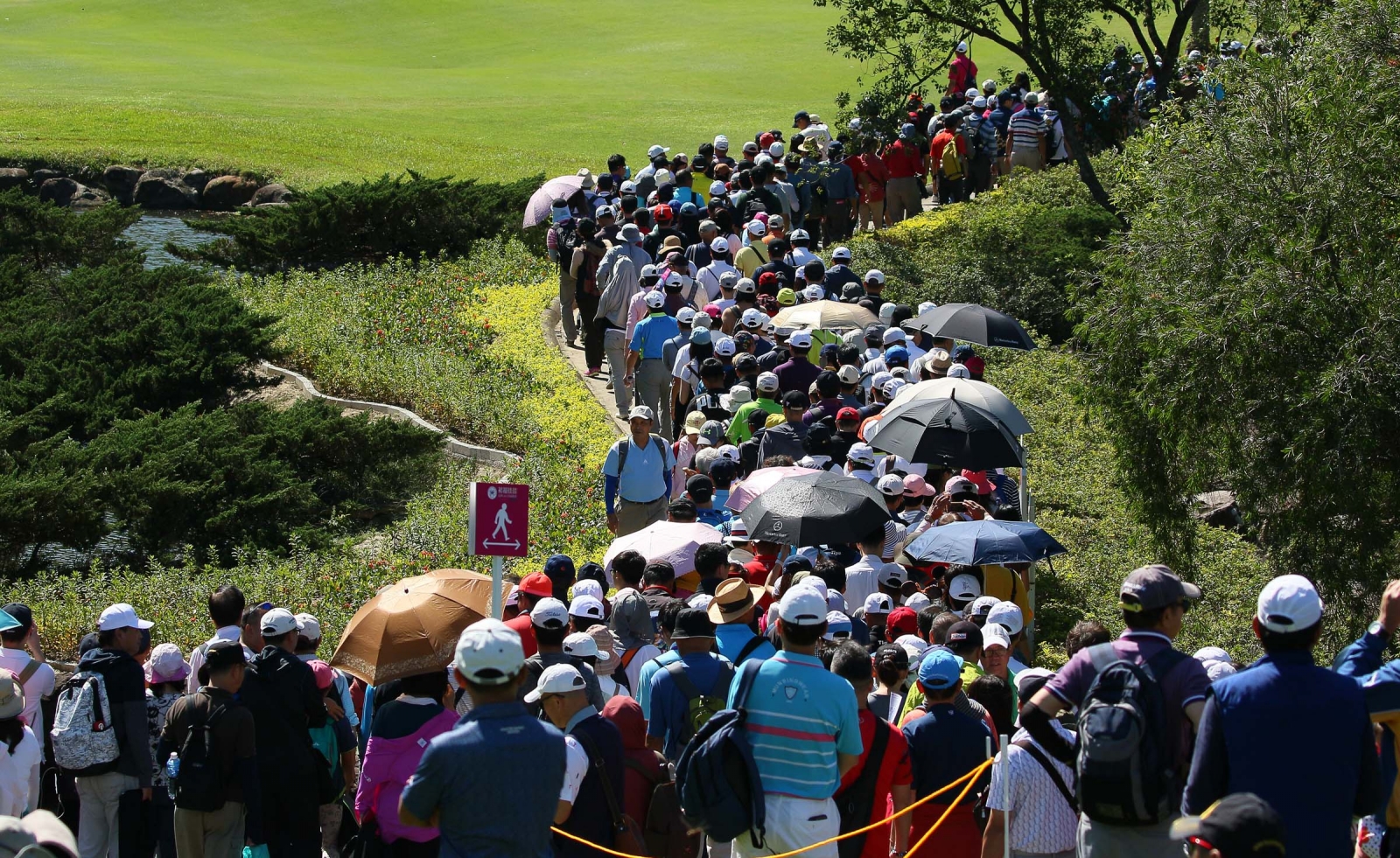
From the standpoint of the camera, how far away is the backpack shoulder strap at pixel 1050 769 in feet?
19.9

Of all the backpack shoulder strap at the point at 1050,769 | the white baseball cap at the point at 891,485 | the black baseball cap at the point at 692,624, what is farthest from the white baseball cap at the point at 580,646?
the white baseball cap at the point at 891,485

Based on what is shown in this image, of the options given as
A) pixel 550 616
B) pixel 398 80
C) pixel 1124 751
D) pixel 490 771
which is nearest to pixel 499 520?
pixel 550 616

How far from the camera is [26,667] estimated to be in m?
8.08

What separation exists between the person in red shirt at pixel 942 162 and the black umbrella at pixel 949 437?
15643mm

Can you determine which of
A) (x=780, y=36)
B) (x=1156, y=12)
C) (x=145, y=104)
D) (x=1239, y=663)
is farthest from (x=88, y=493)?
(x=780, y=36)

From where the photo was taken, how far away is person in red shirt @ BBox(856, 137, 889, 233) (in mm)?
25641

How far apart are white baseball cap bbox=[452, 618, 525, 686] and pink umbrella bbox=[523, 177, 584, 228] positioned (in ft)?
49.3

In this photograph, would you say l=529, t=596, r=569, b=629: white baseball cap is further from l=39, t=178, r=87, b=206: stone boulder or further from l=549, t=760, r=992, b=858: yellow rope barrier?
l=39, t=178, r=87, b=206: stone boulder

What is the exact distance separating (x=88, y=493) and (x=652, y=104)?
120 ft

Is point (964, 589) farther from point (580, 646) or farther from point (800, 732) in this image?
point (800, 732)

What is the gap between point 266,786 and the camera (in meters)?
7.35

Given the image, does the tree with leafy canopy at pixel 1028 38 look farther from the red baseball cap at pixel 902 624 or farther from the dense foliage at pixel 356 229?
the red baseball cap at pixel 902 624

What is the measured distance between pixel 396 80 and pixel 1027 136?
3360cm

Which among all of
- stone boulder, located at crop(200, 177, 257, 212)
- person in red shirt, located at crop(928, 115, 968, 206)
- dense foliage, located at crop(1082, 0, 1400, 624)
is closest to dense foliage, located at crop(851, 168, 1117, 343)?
person in red shirt, located at crop(928, 115, 968, 206)
